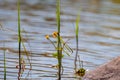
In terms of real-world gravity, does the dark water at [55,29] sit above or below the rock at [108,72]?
below

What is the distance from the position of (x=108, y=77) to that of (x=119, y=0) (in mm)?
10074

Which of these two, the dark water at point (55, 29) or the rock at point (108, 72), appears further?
the dark water at point (55, 29)

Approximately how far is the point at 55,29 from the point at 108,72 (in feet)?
16.1

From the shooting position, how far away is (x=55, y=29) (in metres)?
9.59

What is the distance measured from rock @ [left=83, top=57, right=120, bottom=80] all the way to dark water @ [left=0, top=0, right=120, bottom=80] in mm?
766

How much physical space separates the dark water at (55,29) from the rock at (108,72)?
2.51ft

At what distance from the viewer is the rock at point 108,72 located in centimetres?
466

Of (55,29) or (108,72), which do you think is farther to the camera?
(55,29)

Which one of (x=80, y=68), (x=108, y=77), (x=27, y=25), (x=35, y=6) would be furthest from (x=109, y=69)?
(x=35, y=6)

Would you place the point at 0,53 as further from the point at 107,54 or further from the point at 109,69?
the point at 109,69

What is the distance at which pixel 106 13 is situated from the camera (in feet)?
40.3

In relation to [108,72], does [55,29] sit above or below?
below

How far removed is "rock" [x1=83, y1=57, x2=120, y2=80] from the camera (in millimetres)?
4664

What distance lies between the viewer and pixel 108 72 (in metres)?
4.74
